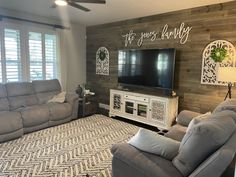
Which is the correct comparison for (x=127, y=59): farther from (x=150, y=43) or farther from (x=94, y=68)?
(x=94, y=68)

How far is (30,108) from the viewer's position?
12.4 ft

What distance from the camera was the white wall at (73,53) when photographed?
17.8 feet

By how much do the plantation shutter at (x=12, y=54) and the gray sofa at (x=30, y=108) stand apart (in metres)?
0.45

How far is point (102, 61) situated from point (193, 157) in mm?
4596

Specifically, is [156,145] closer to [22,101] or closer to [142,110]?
[142,110]

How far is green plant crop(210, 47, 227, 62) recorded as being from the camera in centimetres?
353

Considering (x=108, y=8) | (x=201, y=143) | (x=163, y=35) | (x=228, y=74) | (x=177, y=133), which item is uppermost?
(x=108, y=8)

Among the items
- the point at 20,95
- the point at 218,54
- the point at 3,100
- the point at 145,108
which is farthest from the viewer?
the point at 145,108

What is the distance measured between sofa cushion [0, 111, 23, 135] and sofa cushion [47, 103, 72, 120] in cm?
69

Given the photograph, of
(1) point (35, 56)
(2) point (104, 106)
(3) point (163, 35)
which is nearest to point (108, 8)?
(3) point (163, 35)

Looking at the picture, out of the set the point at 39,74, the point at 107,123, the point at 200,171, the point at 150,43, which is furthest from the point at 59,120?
the point at 200,171

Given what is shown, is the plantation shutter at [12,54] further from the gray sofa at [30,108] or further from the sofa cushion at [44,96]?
the sofa cushion at [44,96]

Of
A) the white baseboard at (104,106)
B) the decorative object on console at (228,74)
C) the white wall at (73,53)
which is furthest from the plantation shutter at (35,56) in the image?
the decorative object on console at (228,74)

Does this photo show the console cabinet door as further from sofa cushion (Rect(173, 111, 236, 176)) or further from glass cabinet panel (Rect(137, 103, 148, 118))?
sofa cushion (Rect(173, 111, 236, 176))
